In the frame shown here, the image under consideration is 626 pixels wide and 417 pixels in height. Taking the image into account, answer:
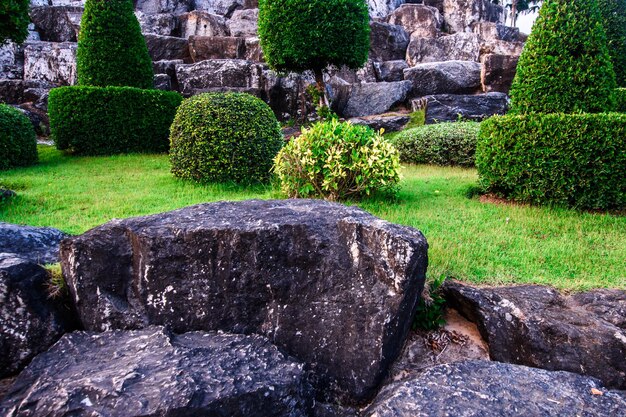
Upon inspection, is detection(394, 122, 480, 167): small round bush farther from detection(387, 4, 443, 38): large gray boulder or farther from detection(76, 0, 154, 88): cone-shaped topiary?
detection(387, 4, 443, 38): large gray boulder

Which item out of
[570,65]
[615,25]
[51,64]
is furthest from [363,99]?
[51,64]

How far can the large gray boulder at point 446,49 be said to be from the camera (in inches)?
738

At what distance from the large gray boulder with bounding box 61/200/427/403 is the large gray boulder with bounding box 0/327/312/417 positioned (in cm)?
18

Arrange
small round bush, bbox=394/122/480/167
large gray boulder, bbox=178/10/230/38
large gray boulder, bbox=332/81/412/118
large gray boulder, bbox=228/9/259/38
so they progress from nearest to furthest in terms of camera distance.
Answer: small round bush, bbox=394/122/480/167, large gray boulder, bbox=332/81/412/118, large gray boulder, bbox=178/10/230/38, large gray boulder, bbox=228/9/259/38

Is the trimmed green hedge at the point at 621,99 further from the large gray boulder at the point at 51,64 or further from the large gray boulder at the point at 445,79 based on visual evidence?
the large gray boulder at the point at 51,64

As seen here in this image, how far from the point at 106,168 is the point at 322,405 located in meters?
7.75

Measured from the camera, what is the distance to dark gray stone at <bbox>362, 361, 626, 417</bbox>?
2.61 m

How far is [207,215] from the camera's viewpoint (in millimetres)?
3453

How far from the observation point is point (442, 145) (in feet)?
33.5

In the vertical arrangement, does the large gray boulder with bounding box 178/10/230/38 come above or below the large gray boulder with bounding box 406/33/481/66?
above

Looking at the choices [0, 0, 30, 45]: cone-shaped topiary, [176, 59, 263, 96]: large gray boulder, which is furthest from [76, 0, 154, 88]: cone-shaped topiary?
[176, 59, 263, 96]: large gray boulder

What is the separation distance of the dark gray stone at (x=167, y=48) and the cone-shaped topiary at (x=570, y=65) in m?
13.6

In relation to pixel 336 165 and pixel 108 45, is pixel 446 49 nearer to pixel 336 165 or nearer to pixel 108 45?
pixel 108 45

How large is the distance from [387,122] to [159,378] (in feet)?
39.1
